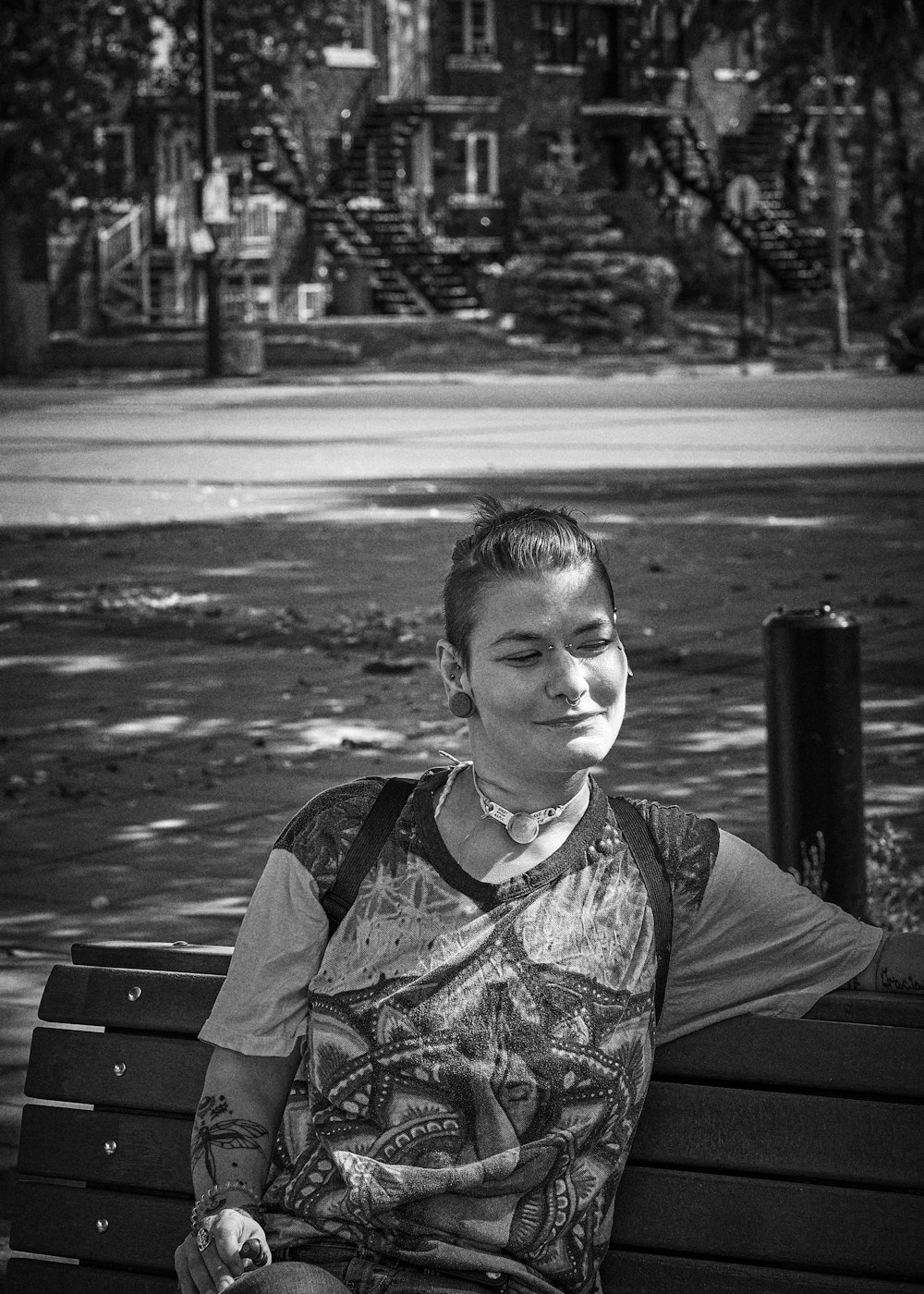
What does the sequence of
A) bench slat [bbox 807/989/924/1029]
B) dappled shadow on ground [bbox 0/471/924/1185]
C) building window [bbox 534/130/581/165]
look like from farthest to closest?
building window [bbox 534/130/581/165]
dappled shadow on ground [bbox 0/471/924/1185]
bench slat [bbox 807/989/924/1029]

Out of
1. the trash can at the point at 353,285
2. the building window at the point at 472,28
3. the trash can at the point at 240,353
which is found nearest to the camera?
the trash can at the point at 240,353

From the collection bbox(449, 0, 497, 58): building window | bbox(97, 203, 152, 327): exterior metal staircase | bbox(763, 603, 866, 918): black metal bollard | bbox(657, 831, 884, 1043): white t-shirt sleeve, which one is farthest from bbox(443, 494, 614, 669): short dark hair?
bbox(449, 0, 497, 58): building window

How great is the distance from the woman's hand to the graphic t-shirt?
0.06 m

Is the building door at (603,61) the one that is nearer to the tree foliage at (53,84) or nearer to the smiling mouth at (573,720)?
the tree foliage at (53,84)

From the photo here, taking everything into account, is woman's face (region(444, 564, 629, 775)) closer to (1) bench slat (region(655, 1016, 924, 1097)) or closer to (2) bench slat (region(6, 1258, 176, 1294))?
(1) bench slat (region(655, 1016, 924, 1097))

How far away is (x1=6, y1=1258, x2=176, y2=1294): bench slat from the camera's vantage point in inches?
119

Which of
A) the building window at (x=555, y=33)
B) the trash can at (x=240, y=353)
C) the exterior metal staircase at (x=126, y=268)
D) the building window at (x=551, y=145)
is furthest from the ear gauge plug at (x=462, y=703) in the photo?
the building window at (x=555, y=33)

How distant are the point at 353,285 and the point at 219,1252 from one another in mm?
47934

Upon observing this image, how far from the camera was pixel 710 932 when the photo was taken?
288 centimetres

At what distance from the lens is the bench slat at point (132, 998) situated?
3035 mm

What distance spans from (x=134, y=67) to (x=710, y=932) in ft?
138

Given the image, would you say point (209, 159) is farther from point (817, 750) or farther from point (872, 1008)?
point (872, 1008)

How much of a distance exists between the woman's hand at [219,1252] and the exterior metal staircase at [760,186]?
174ft

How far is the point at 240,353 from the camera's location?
3953 cm
